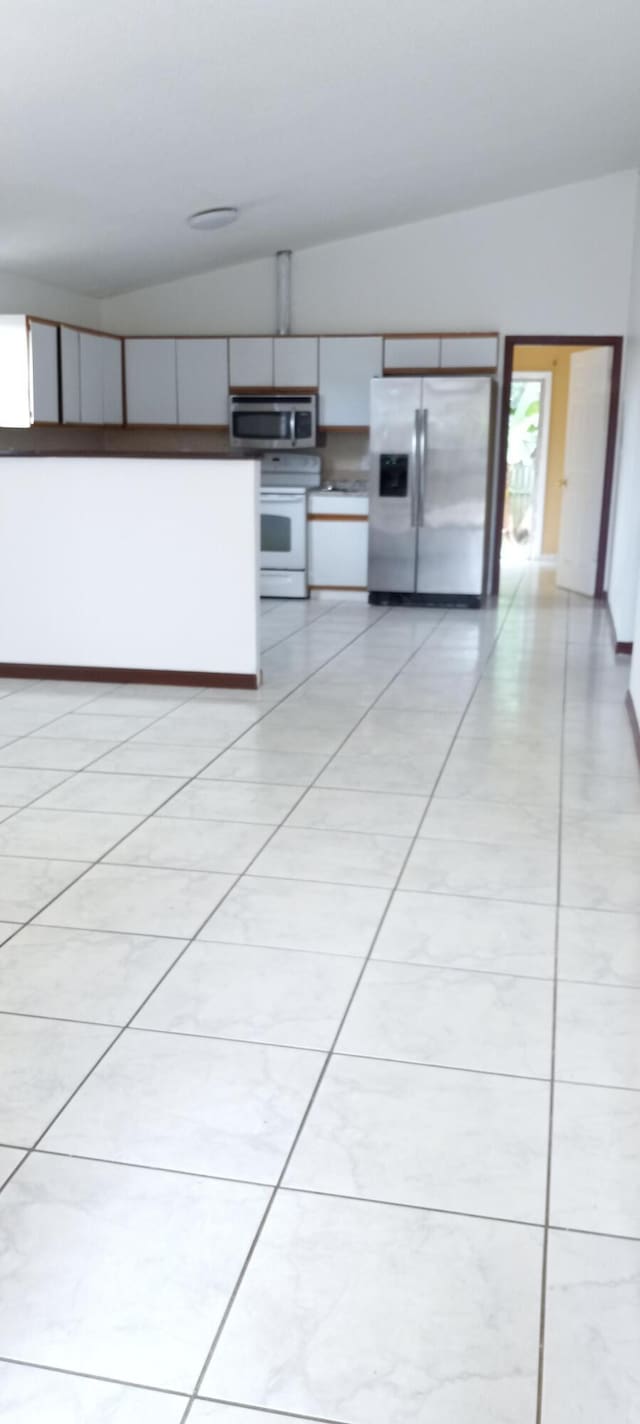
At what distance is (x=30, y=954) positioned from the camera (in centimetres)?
264

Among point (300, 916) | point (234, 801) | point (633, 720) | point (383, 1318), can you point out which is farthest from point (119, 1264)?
point (633, 720)

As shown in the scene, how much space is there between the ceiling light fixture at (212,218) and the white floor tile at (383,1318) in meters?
6.06

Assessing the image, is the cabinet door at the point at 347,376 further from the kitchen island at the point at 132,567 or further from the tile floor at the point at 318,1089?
→ the tile floor at the point at 318,1089

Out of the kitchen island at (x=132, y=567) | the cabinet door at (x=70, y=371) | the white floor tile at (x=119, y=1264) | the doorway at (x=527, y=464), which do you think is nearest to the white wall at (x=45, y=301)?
the cabinet door at (x=70, y=371)

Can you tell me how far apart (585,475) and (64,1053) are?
7814mm

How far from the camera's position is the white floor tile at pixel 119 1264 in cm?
151

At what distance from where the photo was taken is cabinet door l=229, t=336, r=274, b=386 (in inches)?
335

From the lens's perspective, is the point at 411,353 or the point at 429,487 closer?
the point at 429,487

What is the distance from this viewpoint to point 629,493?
7.32m

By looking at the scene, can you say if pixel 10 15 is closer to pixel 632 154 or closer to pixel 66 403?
pixel 66 403

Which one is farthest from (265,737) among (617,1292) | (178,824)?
(617,1292)

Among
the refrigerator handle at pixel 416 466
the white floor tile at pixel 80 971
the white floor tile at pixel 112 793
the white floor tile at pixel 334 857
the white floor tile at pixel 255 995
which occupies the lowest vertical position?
the white floor tile at pixel 80 971

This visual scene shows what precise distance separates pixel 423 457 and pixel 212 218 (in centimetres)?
222

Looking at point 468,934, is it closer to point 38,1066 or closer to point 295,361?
point 38,1066
